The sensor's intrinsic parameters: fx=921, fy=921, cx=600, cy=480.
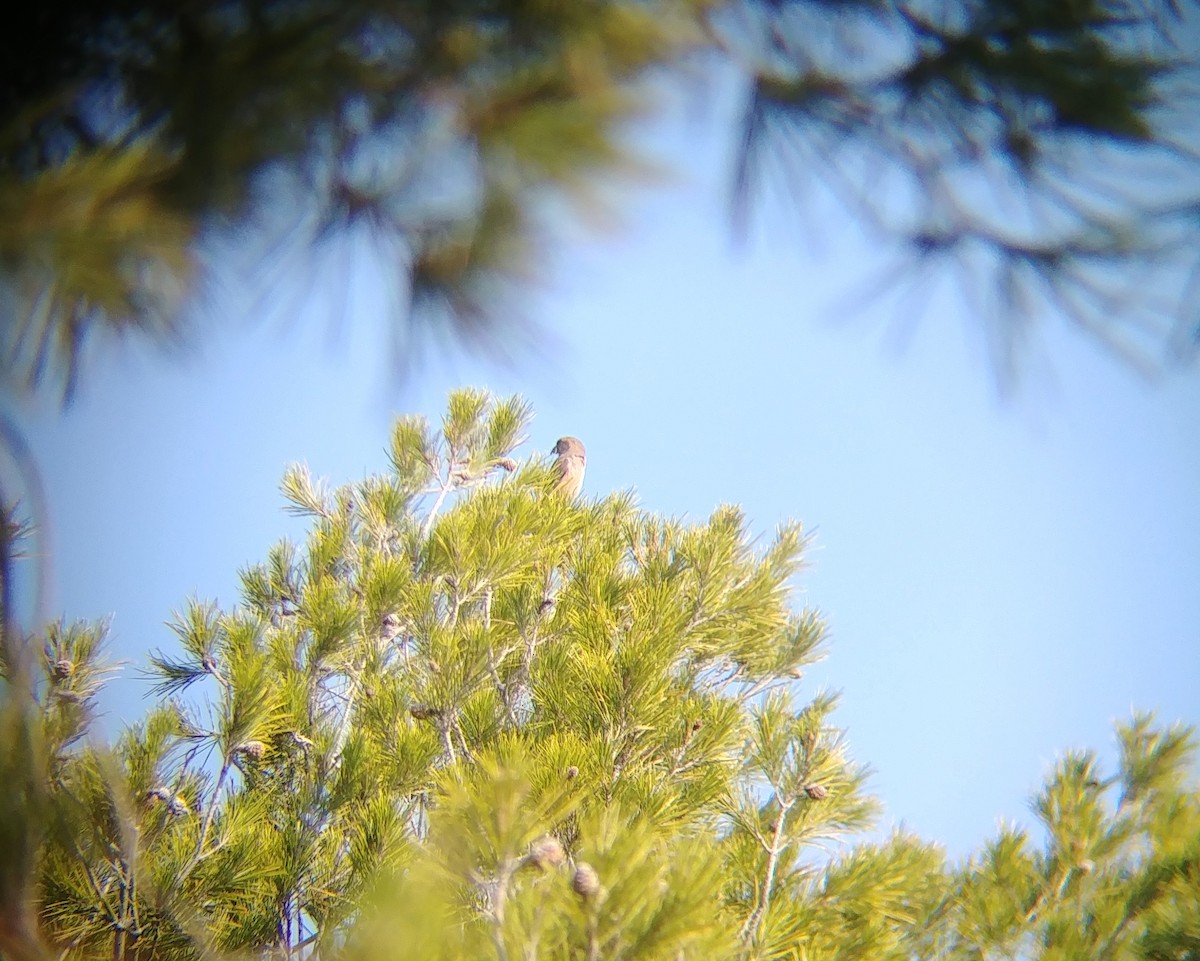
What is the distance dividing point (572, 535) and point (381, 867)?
1170 millimetres

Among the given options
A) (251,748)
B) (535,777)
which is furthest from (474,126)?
(251,748)

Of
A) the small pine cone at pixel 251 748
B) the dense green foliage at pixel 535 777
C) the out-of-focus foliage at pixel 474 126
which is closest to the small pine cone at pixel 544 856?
the dense green foliage at pixel 535 777

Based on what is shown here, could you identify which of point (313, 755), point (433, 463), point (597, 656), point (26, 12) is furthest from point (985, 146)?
point (433, 463)

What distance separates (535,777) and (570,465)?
1531mm

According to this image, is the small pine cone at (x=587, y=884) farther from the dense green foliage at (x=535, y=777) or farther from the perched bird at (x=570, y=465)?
→ the perched bird at (x=570, y=465)

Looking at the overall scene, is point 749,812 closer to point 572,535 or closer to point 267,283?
point 572,535

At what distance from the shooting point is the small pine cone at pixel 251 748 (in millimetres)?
1836

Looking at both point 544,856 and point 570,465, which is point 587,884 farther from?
point 570,465

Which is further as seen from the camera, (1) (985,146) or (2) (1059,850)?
(2) (1059,850)

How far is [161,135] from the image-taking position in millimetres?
544

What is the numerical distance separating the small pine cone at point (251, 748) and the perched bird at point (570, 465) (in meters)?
1.07

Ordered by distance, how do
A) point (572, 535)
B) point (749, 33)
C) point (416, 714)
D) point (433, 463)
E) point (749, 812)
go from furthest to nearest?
point (433, 463), point (572, 535), point (416, 714), point (749, 812), point (749, 33)

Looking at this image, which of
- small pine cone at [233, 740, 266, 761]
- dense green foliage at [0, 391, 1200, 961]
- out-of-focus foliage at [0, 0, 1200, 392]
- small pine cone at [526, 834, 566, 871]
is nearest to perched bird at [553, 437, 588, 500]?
dense green foliage at [0, 391, 1200, 961]

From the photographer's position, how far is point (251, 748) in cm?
189
